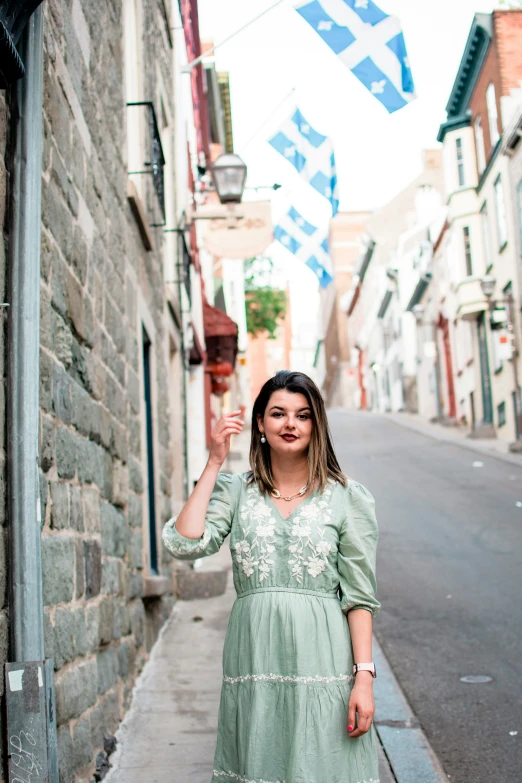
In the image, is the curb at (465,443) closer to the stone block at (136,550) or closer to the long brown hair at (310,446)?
the stone block at (136,550)

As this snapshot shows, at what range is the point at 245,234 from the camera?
11.9 metres

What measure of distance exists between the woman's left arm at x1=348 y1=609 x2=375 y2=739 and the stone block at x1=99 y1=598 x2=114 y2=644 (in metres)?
2.07

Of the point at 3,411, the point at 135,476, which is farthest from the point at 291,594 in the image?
the point at 135,476

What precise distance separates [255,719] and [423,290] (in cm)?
3712

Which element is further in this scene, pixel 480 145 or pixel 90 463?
pixel 480 145

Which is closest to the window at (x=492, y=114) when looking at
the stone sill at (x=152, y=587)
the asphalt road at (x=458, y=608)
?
the asphalt road at (x=458, y=608)

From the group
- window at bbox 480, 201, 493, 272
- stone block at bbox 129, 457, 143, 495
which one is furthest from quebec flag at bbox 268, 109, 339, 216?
window at bbox 480, 201, 493, 272

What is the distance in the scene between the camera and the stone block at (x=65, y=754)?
3.39 metres

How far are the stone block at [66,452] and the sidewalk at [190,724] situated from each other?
142 centimetres

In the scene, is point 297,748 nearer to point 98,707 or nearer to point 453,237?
point 98,707

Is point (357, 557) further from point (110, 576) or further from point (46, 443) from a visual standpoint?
point (110, 576)

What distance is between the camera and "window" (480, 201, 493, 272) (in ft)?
86.9

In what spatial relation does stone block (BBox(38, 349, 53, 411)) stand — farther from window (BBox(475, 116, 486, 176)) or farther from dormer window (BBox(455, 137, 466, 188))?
dormer window (BBox(455, 137, 466, 188))

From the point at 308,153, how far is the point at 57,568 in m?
9.24
